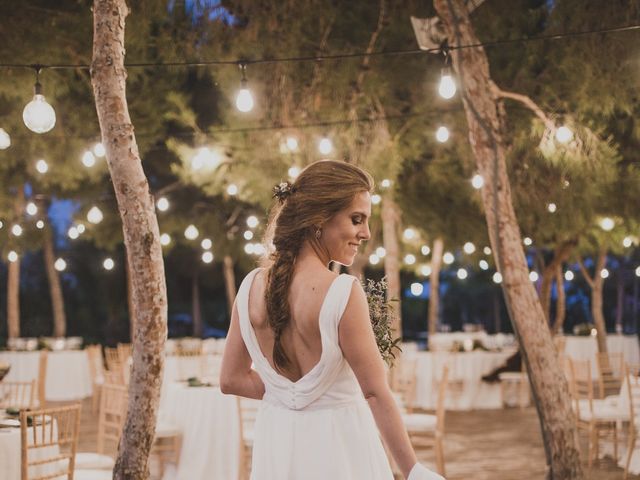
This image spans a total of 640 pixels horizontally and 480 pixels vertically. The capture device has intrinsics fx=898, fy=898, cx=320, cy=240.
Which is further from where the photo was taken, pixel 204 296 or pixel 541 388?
pixel 204 296

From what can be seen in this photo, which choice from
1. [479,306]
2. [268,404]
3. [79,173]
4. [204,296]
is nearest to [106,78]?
[268,404]

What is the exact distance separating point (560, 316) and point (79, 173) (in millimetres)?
7697

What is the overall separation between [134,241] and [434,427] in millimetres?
3508

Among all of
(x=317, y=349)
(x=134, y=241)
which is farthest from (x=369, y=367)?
(x=134, y=241)

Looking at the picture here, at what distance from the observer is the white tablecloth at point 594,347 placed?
1576 cm

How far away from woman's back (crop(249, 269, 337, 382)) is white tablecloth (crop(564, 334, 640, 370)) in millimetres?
13834

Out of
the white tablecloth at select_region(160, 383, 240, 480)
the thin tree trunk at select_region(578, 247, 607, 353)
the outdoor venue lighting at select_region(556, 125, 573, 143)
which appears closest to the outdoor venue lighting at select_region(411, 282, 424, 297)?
the outdoor venue lighting at select_region(556, 125, 573, 143)

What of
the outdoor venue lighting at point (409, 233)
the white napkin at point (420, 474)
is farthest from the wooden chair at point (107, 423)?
the outdoor venue lighting at point (409, 233)

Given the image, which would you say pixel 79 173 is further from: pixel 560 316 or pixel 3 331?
pixel 3 331

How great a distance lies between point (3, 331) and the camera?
22.5 metres

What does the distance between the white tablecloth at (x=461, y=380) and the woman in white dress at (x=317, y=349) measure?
9.88 m

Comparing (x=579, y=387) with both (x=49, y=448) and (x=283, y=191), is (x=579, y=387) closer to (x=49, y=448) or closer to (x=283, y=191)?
(x=49, y=448)

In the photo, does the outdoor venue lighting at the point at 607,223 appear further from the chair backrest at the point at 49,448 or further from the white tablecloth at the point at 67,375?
the chair backrest at the point at 49,448

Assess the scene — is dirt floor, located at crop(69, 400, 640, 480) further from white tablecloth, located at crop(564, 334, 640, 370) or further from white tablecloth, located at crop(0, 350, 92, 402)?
white tablecloth, located at crop(564, 334, 640, 370)
